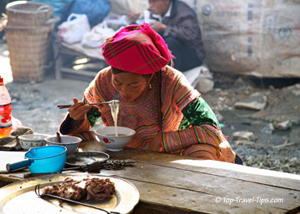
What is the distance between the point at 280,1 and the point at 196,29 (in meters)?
1.51

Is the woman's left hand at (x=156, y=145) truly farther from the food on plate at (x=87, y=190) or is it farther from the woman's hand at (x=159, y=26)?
the woman's hand at (x=159, y=26)

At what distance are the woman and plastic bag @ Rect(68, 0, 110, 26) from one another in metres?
6.10

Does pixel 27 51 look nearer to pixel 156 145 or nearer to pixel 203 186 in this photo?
pixel 156 145

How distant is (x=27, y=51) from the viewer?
331 inches

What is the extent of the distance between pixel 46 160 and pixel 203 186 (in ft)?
2.52

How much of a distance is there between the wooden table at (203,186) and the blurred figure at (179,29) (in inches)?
210

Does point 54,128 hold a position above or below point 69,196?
below

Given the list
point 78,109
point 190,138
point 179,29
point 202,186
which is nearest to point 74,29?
point 179,29

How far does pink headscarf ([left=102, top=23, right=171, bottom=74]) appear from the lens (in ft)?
8.45

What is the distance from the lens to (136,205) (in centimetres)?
179

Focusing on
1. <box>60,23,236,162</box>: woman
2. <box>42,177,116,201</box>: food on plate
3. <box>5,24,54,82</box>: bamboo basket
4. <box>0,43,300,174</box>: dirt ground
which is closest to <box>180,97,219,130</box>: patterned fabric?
<box>60,23,236,162</box>: woman

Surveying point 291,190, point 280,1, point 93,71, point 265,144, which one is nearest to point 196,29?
point 280,1

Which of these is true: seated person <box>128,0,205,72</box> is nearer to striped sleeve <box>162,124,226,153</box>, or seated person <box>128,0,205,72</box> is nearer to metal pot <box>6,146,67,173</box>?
striped sleeve <box>162,124,226,153</box>

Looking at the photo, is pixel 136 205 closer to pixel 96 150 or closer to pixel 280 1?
pixel 96 150
